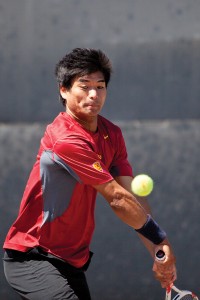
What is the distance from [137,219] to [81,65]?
823 millimetres

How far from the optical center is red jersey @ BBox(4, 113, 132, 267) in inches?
138

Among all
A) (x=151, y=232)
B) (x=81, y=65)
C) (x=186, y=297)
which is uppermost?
(x=81, y=65)

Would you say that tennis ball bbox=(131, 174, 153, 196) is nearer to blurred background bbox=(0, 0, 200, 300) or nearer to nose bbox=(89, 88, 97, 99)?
nose bbox=(89, 88, 97, 99)

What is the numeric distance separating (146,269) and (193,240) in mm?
376

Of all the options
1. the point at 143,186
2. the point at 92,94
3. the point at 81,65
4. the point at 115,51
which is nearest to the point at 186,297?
the point at 143,186

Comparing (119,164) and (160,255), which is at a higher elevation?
(119,164)

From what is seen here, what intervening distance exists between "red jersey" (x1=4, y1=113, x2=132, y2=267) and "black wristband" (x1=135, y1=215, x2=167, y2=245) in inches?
10.5

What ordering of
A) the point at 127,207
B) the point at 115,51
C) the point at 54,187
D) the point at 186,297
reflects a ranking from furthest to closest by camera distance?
the point at 115,51 < the point at 186,297 < the point at 54,187 < the point at 127,207

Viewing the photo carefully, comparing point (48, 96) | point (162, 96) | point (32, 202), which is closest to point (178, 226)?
point (162, 96)

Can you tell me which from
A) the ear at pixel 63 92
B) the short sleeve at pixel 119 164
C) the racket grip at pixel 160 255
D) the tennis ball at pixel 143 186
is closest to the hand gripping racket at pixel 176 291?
the racket grip at pixel 160 255

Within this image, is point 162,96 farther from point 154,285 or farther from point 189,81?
point 154,285

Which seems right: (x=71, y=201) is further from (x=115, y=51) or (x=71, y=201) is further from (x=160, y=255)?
(x=115, y=51)

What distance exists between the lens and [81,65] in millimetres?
3799

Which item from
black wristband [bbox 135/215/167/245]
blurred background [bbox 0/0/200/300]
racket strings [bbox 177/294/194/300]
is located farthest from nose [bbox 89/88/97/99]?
blurred background [bbox 0/0/200/300]
